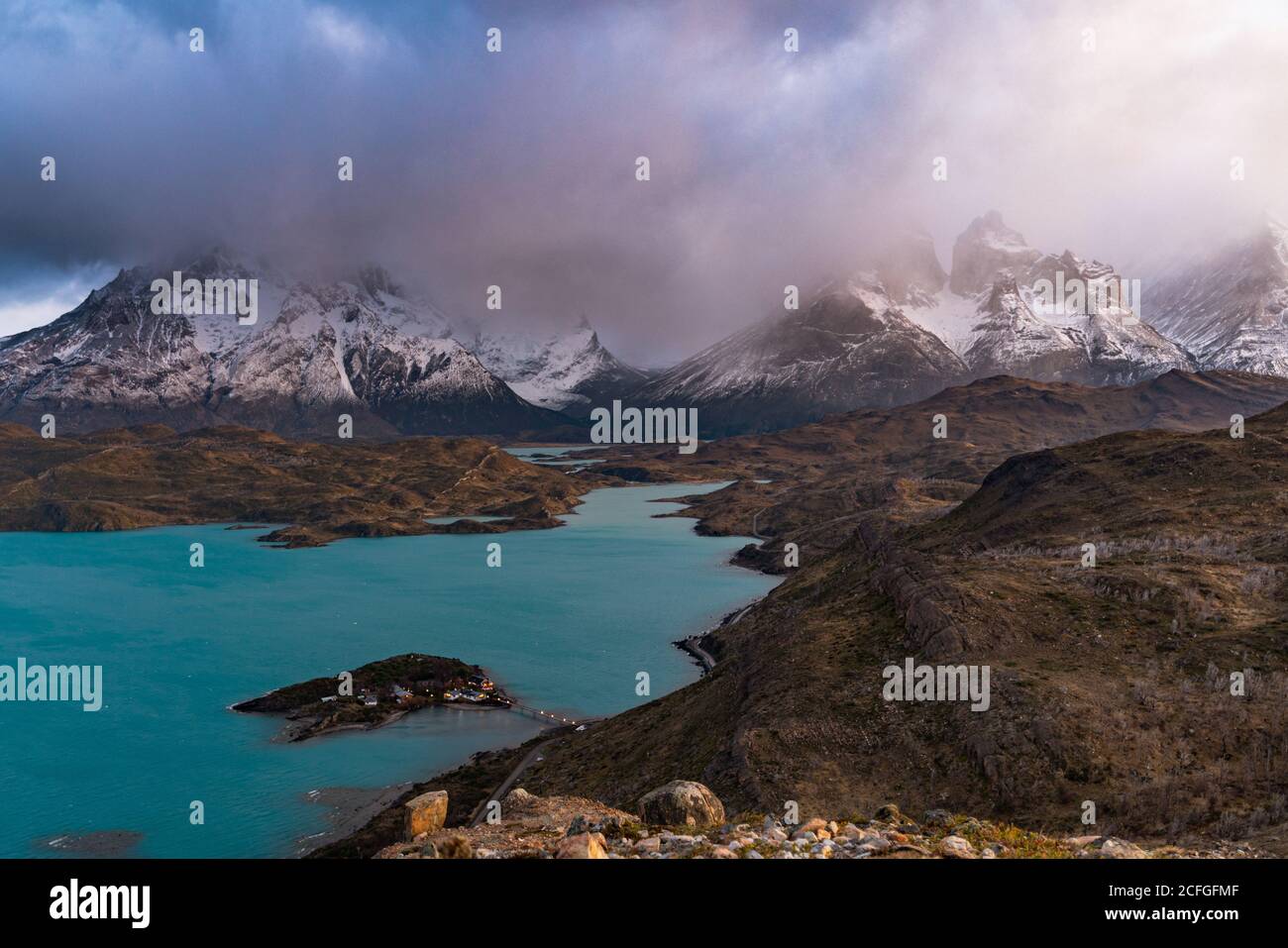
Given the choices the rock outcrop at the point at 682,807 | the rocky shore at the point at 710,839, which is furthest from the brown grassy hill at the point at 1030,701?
the rock outcrop at the point at 682,807

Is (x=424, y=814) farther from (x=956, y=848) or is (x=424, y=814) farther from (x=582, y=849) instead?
(x=956, y=848)

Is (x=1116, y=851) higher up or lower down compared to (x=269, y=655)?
higher up

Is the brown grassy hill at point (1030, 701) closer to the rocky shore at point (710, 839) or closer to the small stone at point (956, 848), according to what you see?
the rocky shore at point (710, 839)

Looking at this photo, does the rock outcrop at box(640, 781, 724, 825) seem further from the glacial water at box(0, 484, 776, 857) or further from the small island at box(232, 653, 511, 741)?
the small island at box(232, 653, 511, 741)

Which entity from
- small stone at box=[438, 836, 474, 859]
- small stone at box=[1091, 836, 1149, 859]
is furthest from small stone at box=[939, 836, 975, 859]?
small stone at box=[438, 836, 474, 859]

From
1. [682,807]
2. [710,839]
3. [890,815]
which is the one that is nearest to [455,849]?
[710,839]

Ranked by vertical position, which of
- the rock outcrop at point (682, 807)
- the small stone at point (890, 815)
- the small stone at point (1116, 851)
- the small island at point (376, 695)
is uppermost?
the small stone at point (1116, 851)
